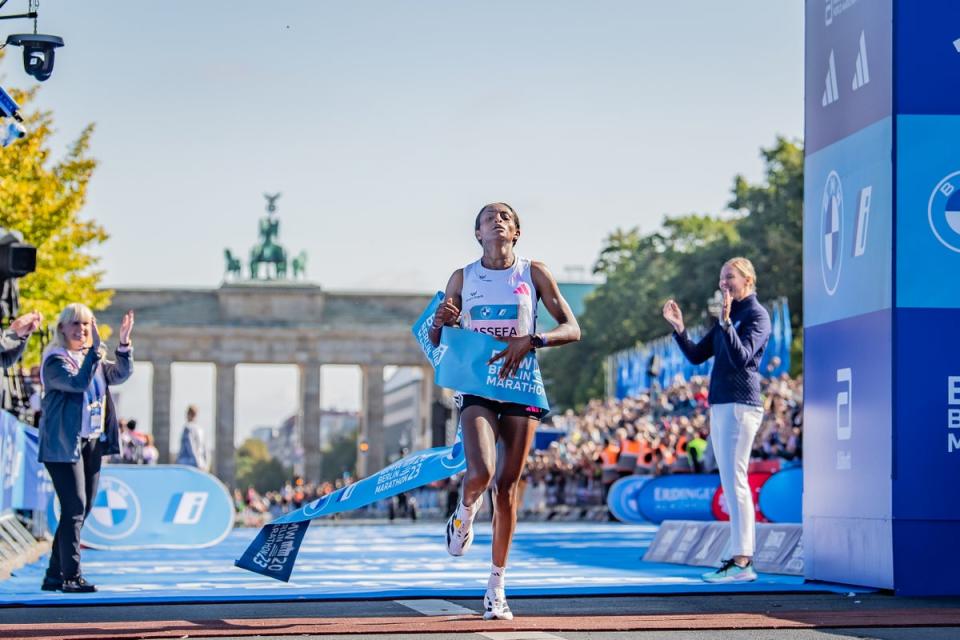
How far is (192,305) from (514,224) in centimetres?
8481

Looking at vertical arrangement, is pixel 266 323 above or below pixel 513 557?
above

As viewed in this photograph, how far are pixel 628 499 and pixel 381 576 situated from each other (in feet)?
44.7

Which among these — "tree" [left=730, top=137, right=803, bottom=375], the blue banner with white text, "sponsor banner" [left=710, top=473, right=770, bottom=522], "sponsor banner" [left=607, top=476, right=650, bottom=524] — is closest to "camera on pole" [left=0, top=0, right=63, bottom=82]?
"sponsor banner" [left=710, top=473, right=770, bottom=522]

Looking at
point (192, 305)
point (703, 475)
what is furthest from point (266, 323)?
point (703, 475)

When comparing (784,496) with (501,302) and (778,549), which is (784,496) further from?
(501,302)

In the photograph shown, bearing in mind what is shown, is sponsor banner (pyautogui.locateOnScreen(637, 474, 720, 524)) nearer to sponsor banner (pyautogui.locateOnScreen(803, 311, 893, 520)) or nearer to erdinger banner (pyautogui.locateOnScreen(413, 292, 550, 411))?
sponsor banner (pyautogui.locateOnScreen(803, 311, 893, 520))

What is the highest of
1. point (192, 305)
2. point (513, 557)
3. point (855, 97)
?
point (192, 305)

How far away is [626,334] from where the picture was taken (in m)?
71.6

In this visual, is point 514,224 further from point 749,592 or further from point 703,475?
point 703,475

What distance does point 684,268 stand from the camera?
6338cm

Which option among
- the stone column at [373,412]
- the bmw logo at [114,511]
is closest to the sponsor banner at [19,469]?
the bmw logo at [114,511]

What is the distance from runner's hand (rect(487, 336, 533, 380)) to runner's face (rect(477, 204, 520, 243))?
0.51m

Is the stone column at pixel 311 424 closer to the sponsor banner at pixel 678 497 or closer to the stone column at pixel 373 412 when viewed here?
the stone column at pixel 373 412

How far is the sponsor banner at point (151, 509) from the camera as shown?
19.0m
